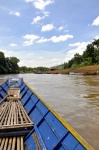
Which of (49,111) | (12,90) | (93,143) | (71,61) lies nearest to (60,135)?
(49,111)

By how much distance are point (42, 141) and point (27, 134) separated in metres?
1.14

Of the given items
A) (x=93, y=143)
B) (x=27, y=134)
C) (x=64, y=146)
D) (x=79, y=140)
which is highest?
(x=79, y=140)

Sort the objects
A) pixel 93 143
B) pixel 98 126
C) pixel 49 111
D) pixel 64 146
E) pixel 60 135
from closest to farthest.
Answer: pixel 64 146, pixel 60 135, pixel 49 111, pixel 93 143, pixel 98 126

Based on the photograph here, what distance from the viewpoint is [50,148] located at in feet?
13.3

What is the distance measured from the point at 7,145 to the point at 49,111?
132cm

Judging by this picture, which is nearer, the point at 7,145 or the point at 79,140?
the point at 79,140

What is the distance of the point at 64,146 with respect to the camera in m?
3.65

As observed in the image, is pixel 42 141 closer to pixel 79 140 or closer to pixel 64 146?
pixel 64 146

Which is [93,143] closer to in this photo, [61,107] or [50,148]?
[50,148]

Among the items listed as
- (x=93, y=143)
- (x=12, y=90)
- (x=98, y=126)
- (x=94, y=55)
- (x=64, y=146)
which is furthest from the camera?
(x=94, y=55)

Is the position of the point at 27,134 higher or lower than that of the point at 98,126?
higher

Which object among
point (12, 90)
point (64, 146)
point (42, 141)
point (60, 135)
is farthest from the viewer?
point (12, 90)

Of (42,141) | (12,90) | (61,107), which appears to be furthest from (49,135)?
(12,90)

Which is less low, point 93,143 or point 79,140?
point 79,140
